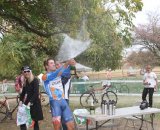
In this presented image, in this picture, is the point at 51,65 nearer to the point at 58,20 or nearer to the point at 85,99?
the point at 58,20

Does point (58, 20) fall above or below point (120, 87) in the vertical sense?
above

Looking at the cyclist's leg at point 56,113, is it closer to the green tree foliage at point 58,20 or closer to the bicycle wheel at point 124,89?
the green tree foliage at point 58,20

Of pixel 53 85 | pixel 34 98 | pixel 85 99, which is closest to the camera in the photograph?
pixel 53 85

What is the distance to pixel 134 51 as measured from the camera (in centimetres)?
4844

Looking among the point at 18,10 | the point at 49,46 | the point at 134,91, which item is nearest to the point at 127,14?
the point at 18,10

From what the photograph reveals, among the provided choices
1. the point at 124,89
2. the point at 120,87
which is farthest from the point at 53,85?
the point at 120,87

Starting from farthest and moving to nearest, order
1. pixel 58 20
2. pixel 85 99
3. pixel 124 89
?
1. pixel 124 89
2. pixel 85 99
3. pixel 58 20

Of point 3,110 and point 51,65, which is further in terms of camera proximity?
point 3,110

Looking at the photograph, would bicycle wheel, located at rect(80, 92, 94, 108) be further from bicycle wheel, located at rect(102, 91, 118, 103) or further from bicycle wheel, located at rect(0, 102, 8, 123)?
bicycle wheel, located at rect(0, 102, 8, 123)

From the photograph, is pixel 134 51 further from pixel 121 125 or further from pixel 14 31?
pixel 121 125

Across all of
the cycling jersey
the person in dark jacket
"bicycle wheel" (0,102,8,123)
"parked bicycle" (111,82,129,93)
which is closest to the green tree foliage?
"bicycle wheel" (0,102,8,123)

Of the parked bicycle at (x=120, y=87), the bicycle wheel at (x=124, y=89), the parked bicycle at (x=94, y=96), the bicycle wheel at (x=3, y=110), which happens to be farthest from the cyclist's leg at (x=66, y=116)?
the bicycle wheel at (x=124, y=89)

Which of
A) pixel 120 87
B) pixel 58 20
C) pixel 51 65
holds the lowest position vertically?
pixel 120 87

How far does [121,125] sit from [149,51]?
36363mm
